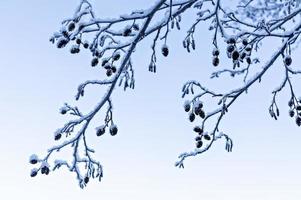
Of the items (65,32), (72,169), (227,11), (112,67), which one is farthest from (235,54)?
(72,169)

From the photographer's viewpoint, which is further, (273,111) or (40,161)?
(273,111)

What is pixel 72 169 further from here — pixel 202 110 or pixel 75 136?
pixel 202 110

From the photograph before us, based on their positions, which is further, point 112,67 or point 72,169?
point 72,169

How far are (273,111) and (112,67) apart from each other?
4.95 ft

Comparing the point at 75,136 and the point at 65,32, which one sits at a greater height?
the point at 65,32

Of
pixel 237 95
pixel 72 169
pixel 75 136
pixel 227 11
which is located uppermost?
pixel 227 11

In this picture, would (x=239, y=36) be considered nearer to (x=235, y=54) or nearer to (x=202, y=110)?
(x=235, y=54)

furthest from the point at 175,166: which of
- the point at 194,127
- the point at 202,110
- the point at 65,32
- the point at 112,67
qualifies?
the point at 65,32

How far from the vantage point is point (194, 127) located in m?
4.15

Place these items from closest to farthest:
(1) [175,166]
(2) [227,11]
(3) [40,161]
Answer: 1. (3) [40,161]
2. (2) [227,11]
3. (1) [175,166]

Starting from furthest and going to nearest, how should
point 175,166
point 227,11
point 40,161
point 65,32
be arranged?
point 175,166, point 227,11, point 40,161, point 65,32

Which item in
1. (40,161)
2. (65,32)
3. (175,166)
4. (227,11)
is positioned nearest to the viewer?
(65,32)

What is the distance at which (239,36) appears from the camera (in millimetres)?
4039

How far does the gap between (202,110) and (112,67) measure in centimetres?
80
